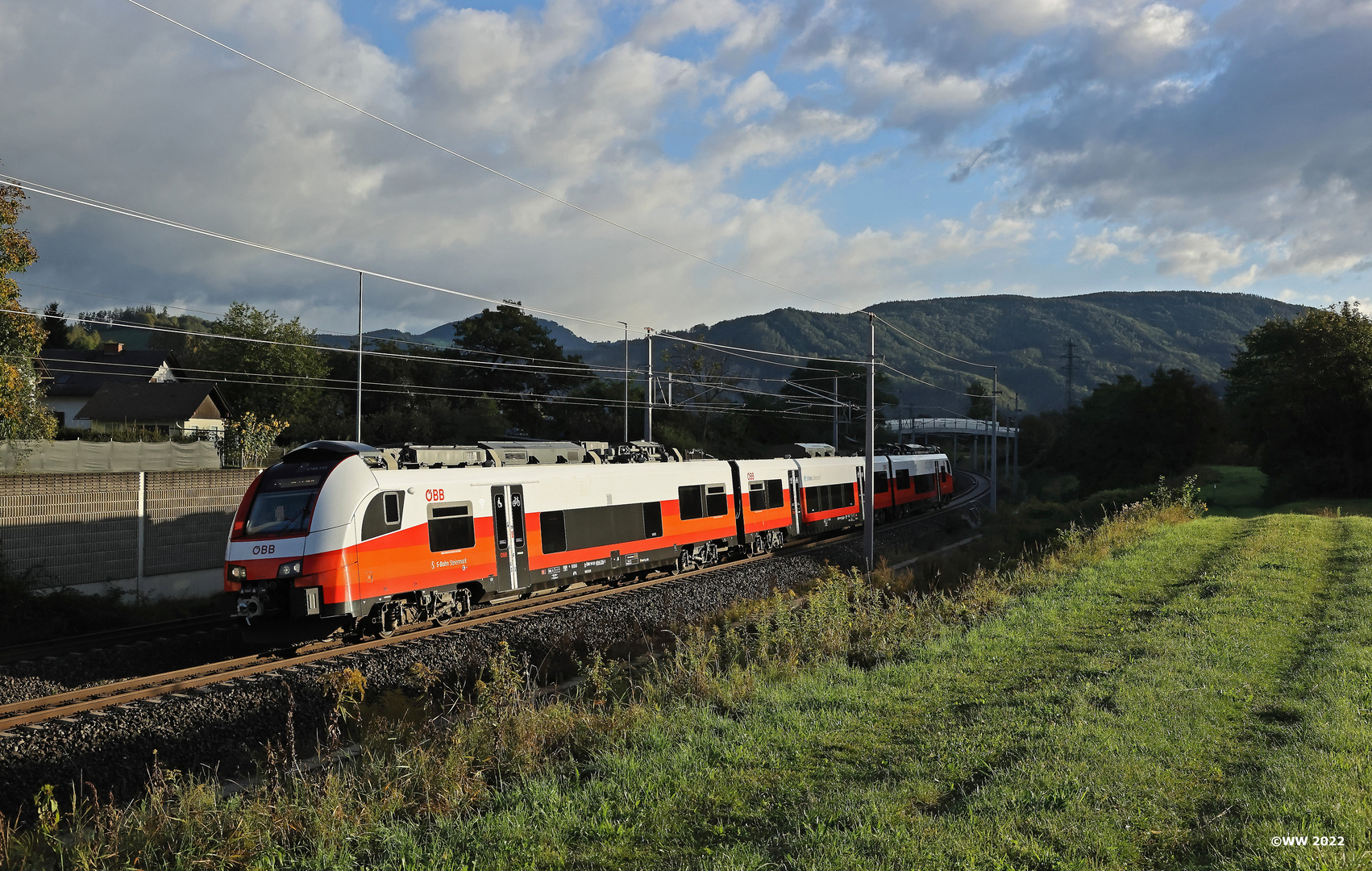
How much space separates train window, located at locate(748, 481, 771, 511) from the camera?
2550cm

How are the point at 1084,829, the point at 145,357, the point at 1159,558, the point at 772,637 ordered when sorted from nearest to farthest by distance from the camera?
the point at 1084,829, the point at 772,637, the point at 1159,558, the point at 145,357

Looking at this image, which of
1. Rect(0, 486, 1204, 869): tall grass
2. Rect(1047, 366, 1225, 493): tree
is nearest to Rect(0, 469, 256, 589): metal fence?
Rect(0, 486, 1204, 869): tall grass

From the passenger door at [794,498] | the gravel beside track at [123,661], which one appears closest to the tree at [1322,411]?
the passenger door at [794,498]

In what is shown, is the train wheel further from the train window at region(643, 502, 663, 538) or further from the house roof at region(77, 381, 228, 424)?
the house roof at region(77, 381, 228, 424)

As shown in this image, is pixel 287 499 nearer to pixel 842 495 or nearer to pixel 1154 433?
pixel 842 495

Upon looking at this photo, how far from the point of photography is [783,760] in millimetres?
6797

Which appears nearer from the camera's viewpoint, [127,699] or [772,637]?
[127,699]

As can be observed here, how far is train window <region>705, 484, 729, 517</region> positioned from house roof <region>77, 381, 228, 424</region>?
115ft

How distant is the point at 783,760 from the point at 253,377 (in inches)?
2245

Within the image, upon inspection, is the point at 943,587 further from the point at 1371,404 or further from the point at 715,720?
the point at 1371,404

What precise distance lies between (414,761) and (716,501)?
16776 mm

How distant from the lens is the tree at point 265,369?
54.5 meters

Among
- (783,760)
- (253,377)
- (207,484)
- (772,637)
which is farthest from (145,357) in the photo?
(783,760)

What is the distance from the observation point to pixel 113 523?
1780cm
